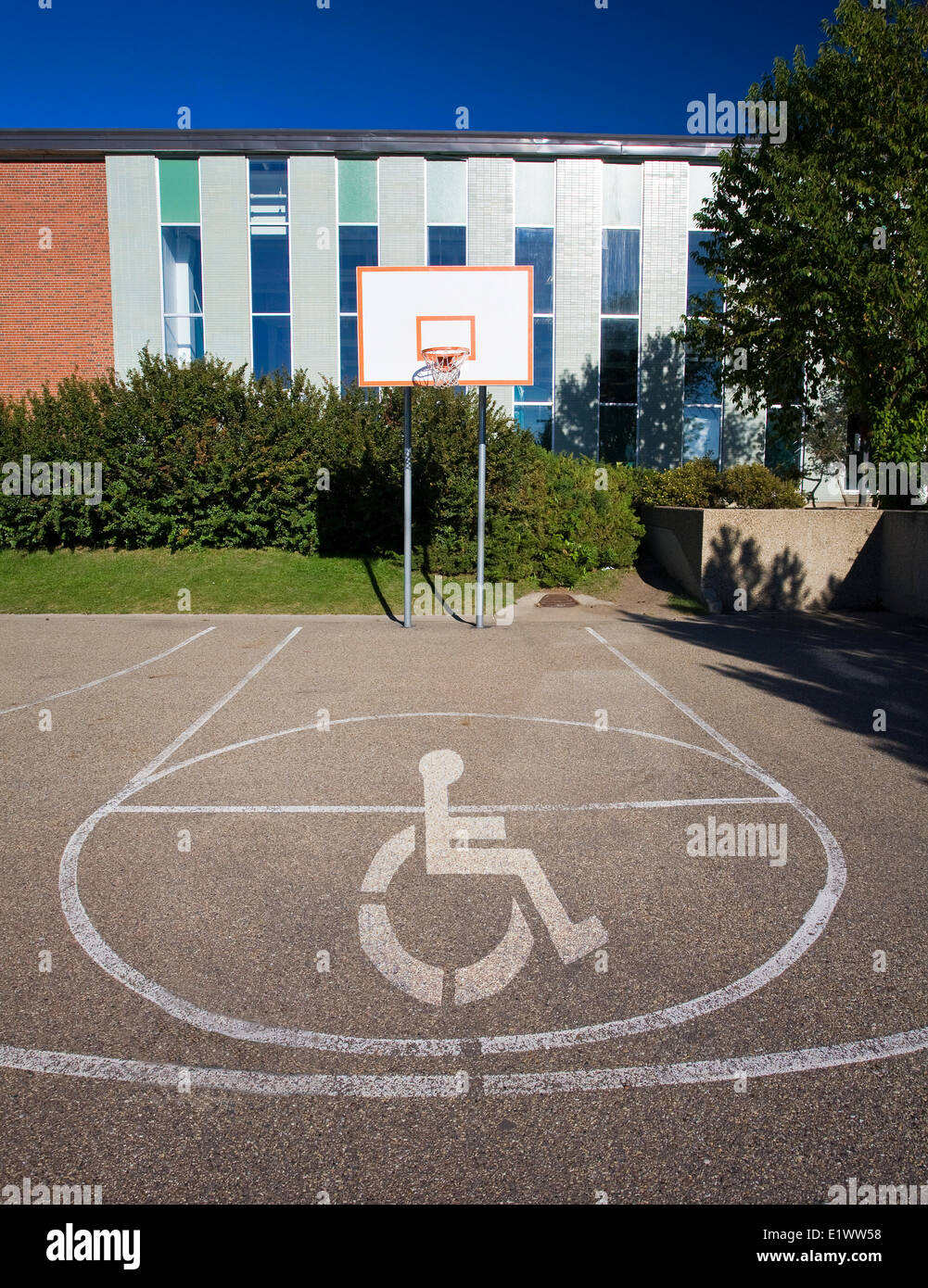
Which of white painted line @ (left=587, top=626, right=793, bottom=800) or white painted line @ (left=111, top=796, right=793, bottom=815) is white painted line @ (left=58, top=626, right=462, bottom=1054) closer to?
white painted line @ (left=111, top=796, right=793, bottom=815)

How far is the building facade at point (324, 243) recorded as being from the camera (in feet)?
84.5

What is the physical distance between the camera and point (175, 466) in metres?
19.6

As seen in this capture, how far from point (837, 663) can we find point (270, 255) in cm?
2060

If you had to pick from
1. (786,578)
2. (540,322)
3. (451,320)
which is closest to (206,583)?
(451,320)

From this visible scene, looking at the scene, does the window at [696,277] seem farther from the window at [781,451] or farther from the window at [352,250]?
the window at [352,250]

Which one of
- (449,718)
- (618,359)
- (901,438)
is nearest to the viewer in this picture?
(449,718)

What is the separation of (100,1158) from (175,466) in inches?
715

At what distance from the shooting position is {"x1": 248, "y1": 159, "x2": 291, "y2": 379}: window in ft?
85.1

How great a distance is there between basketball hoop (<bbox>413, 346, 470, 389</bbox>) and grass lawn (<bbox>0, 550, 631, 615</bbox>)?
14.8 ft

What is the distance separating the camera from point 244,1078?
3.46 meters

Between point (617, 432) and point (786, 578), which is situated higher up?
point (617, 432)

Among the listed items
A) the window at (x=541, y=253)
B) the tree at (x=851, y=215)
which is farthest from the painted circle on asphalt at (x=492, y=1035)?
the window at (x=541, y=253)

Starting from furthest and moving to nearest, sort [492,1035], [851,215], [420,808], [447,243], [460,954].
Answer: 1. [447,243]
2. [851,215]
3. [420,808]
4. [460,954]
5. [492,1035]

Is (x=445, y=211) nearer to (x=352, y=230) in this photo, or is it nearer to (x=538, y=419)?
(x=352, y=230)
